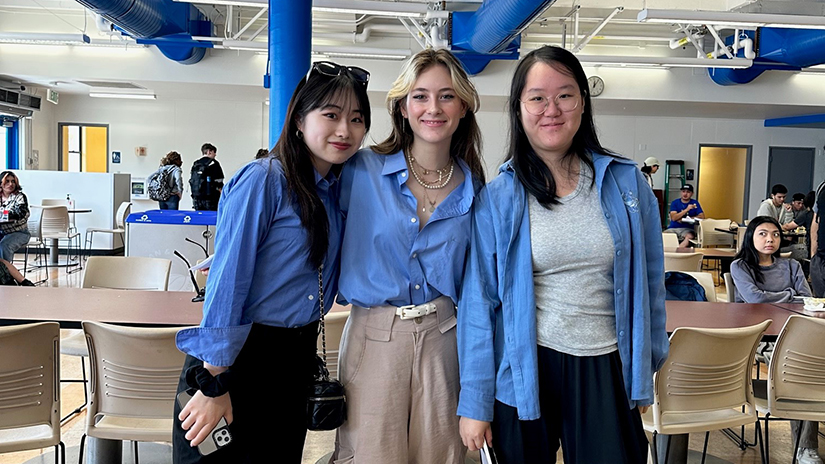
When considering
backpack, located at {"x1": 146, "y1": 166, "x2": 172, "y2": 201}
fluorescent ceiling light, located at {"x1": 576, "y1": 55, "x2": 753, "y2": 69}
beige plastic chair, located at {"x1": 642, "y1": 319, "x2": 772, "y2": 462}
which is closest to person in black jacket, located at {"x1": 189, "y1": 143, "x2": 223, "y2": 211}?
backpack, located at {"x1": 146, "y1": 166, "x2": 172, "y2": 201}

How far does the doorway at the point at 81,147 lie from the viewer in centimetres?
1566

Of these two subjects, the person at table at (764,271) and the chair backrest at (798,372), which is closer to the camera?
the chair backrest at (798,372)

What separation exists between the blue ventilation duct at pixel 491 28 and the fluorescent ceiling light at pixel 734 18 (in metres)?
1.41

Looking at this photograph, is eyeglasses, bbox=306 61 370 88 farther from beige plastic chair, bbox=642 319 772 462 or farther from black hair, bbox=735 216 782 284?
black hair, bbox=735 216 782 284

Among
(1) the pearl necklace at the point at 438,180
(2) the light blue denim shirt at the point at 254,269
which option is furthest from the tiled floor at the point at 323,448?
(1) the pearl necklace at the point at 438,180

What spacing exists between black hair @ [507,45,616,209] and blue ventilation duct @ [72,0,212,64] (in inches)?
253

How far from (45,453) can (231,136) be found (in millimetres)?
12227

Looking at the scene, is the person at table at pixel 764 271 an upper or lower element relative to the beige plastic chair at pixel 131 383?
upper

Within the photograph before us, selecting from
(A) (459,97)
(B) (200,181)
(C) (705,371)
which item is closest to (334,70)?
(A) (459,97)

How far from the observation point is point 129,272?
4.61m

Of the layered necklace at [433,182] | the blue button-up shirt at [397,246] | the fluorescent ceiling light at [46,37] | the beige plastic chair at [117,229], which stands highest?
the fluorescent ceiling light at [46,37]

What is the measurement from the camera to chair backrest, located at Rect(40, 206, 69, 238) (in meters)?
10.7

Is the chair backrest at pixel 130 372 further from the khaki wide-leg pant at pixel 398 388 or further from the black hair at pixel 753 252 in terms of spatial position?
the black hair at pixel 753 252

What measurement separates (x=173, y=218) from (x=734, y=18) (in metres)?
6.12
